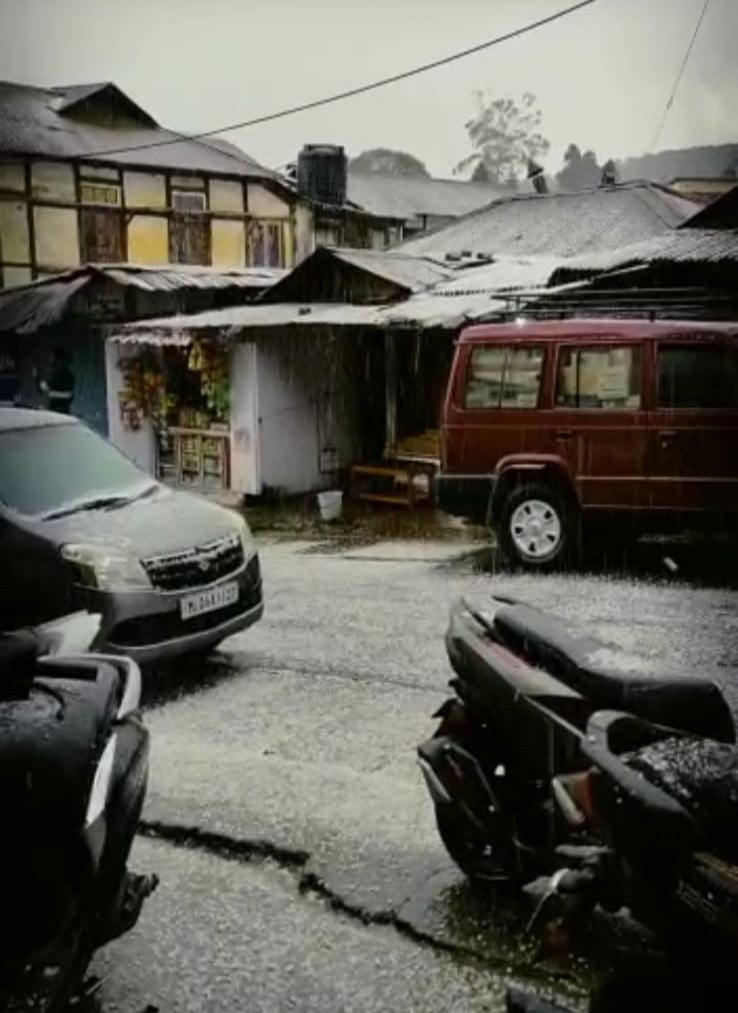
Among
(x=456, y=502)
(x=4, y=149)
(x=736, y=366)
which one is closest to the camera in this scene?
(x=4, y=149)

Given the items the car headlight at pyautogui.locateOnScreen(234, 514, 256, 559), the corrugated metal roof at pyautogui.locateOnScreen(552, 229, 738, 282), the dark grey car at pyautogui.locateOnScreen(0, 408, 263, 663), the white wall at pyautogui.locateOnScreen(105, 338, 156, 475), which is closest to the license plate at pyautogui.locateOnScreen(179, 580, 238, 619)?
the dark grey car at pyautogui.locateOnScreen(0, 408, 263, 663)

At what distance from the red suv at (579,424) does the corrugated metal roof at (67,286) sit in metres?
1.19

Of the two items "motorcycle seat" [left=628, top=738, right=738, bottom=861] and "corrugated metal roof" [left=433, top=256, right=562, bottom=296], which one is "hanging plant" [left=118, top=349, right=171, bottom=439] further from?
"motorcycle seat" [left=628, top=738, right=738, bottom=861]

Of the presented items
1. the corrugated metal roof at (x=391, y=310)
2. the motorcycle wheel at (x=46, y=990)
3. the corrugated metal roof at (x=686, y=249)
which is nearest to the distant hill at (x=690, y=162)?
the corrugated metal roof at (x=686, y=249)

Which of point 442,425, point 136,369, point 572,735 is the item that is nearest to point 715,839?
point 572,735

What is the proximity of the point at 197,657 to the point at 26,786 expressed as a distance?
184cm

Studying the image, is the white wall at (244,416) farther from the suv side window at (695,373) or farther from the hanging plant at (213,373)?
the suv side window at (695,373)

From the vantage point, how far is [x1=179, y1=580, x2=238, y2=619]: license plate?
2863 mm

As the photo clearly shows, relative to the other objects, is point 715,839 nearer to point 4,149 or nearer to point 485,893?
point 485,893

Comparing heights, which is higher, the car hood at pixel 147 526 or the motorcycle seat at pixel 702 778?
the car hood at pixel 147 526

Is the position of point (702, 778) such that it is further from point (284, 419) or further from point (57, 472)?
point (284, 419)

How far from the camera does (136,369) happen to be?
422 cm

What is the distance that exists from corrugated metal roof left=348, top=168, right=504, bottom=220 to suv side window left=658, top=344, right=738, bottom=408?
885 millimetres

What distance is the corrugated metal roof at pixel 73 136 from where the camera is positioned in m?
2.40
